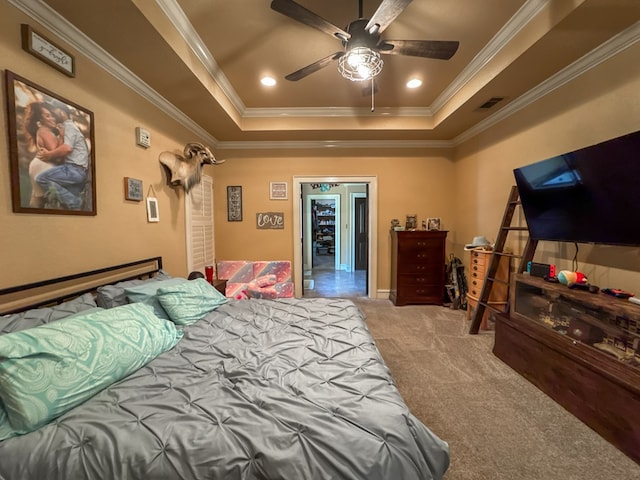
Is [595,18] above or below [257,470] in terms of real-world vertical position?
above

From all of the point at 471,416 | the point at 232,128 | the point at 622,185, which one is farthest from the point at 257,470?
the point at 232,128

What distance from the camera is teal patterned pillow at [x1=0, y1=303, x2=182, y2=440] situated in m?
0.95

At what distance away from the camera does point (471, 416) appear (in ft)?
5.86

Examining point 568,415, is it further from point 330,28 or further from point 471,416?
point 330,28

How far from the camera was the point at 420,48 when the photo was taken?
6.27 ft

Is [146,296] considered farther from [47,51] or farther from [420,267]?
[420,267]

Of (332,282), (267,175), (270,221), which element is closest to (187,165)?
(267,175)

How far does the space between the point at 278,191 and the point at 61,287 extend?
9.90 ft

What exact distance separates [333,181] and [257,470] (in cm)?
391

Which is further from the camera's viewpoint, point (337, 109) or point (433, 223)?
point (433, 223)

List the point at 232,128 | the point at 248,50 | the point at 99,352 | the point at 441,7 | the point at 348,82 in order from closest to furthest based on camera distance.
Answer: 1. the point at 99,352
2. the point at 441,7
3. the point at 248,50
4. the point at 348,82
5. the point at 232,128

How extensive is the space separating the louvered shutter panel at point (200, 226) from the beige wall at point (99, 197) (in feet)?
0.95

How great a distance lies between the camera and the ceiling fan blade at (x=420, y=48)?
186 cm

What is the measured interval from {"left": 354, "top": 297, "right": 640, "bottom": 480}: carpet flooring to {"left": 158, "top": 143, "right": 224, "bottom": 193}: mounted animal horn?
9.21ft
